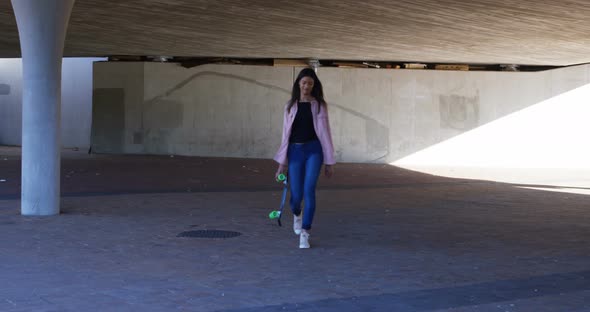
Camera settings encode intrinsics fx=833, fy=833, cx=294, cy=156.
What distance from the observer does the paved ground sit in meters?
6.36

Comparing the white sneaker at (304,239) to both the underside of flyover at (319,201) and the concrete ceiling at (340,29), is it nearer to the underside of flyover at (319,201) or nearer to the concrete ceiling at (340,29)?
the underside of flyover at (319,201)

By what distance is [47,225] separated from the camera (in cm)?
1042

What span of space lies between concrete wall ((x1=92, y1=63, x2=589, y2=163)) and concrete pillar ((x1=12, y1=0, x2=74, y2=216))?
→ 15.9 metres

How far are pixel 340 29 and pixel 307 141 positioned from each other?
32.9 ft

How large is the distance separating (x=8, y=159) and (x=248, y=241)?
1736 cm

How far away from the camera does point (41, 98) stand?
36.9 feet

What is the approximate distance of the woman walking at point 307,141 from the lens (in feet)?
28.7

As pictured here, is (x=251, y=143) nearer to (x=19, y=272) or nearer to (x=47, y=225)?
(x=47, y=225)

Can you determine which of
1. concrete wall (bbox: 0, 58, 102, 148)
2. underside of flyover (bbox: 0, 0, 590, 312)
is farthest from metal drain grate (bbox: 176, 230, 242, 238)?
concrete wall (bbox: 0, 58, 102, 148)

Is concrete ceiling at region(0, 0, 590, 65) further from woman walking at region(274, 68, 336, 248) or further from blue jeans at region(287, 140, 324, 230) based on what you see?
blue jeans at region(287, 140, 324, 230)

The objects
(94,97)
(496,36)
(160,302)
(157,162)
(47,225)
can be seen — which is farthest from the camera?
(94,97)

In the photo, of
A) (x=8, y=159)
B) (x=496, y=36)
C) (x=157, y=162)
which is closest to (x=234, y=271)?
(x=496, y=36)

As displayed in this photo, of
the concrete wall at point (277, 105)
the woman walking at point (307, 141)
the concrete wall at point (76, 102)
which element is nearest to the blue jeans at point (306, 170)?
the woman walking at point (307, 141)

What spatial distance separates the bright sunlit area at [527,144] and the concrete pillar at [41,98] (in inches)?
560
